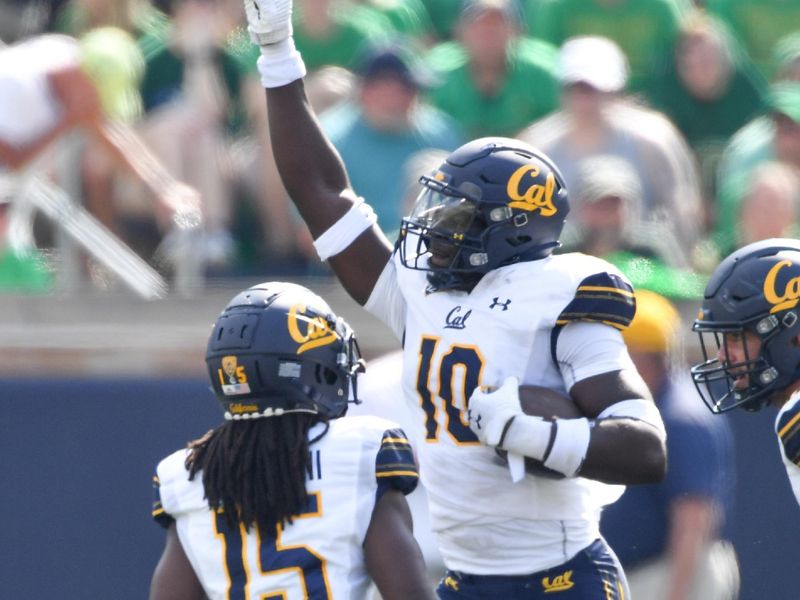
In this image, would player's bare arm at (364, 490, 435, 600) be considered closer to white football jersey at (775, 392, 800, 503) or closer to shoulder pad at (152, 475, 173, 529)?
shoulder pad at (152, 475, 173, 529)

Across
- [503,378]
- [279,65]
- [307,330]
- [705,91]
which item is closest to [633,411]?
[503,378]

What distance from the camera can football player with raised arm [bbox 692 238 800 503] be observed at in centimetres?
351

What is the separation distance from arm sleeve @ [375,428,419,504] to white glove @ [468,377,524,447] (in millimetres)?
218

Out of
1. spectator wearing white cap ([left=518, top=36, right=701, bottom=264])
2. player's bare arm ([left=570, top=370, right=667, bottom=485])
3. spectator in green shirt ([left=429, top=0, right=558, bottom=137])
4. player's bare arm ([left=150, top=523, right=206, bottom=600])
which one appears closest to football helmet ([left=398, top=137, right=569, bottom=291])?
player's bare arm ([left=570, top=370, right=667, bottom=485])

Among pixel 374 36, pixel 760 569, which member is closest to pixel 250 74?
pixel 374 36

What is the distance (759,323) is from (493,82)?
3231 millimetres

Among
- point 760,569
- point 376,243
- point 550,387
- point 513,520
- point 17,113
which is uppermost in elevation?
point 17,113

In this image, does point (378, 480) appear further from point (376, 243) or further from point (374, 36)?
point (374, 36)

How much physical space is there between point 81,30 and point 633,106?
7.43ft

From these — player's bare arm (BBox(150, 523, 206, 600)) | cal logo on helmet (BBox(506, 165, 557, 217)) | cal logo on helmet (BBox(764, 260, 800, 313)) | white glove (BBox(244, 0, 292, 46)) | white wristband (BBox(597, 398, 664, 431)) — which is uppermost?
white glove (BBox(244, 0, 292, 46))

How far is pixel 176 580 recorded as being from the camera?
3.28 m

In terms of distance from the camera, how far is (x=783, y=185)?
598 cm

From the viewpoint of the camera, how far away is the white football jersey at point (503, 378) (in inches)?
140

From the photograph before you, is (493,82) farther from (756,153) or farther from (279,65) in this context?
(279,65)
